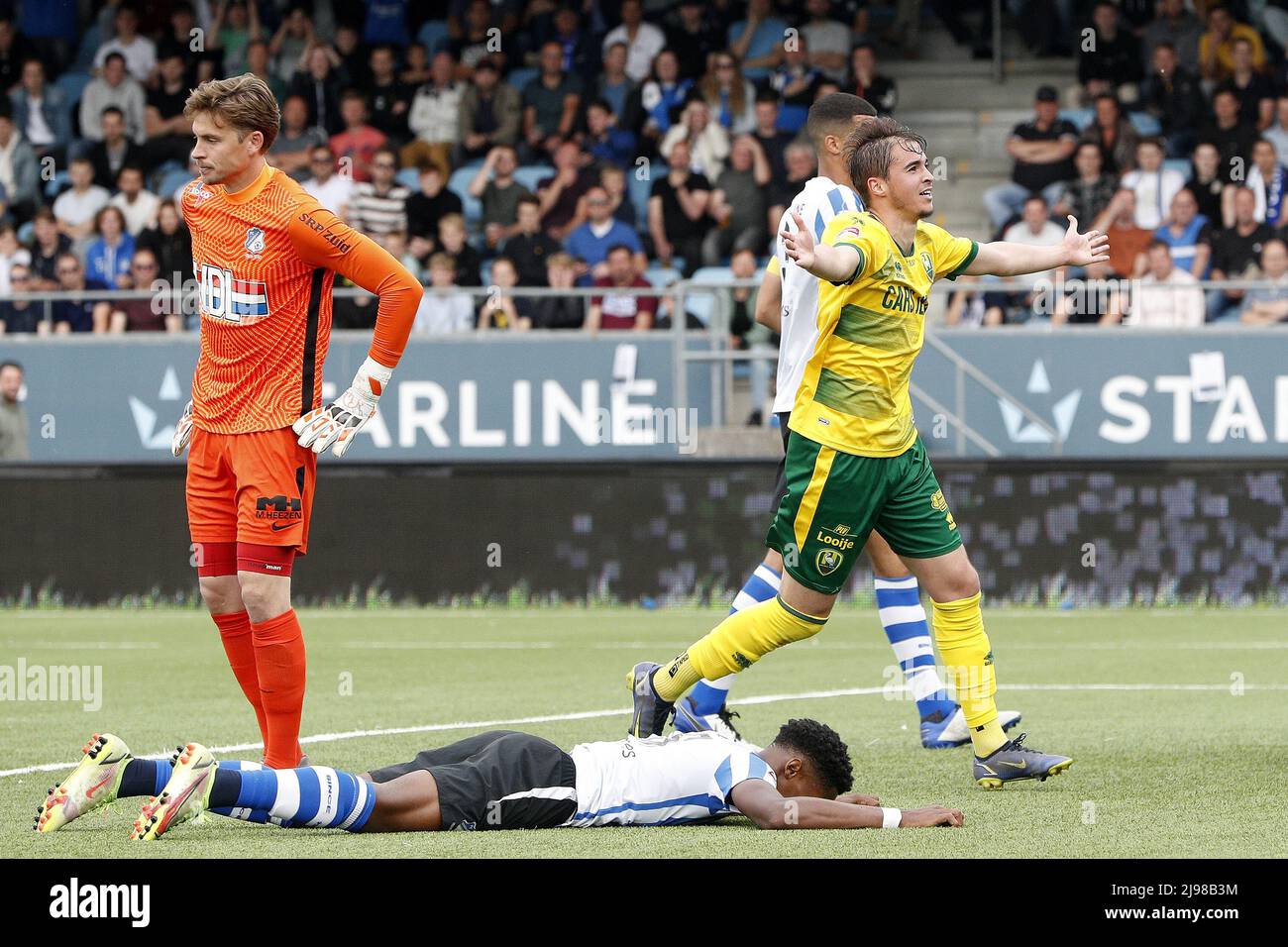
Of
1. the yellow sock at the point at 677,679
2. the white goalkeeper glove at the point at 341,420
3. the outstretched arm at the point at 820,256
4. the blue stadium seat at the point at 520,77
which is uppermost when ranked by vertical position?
the blue stadium seat at the point at 520,77

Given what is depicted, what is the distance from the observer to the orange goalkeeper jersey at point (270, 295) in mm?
6539

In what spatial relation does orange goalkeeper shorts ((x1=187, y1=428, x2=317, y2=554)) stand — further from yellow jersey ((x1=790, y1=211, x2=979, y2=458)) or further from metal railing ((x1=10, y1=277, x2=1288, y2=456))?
metal railing ((x1=10, y1=277, x2=1288, y2=456))

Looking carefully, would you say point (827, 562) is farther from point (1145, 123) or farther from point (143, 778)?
point (1145, 123)

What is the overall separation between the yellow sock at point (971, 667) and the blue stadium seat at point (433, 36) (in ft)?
50.6

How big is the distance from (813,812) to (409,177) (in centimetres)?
1447

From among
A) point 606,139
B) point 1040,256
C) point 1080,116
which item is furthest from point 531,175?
point 1040,256

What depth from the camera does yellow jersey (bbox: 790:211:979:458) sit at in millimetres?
6578

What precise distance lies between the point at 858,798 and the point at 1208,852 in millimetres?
1057

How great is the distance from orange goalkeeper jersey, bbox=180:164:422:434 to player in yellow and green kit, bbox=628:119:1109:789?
4.47 ft

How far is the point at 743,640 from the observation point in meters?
6.73

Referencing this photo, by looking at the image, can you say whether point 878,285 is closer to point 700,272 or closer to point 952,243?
point 952,243

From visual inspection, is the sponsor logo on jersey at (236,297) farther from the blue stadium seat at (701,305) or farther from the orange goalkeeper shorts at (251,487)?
the blue stadium seat at (701,305)

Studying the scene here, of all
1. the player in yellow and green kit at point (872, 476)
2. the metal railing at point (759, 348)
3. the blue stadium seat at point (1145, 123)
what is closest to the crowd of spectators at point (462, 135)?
the metal railing at point (759, 348)

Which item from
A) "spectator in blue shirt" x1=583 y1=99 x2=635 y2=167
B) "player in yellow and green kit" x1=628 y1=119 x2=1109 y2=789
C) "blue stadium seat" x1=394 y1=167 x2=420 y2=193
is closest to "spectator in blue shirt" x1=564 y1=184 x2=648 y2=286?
"spectator in blue shirt" x1=583 y1=99 x2=635 y2=167
